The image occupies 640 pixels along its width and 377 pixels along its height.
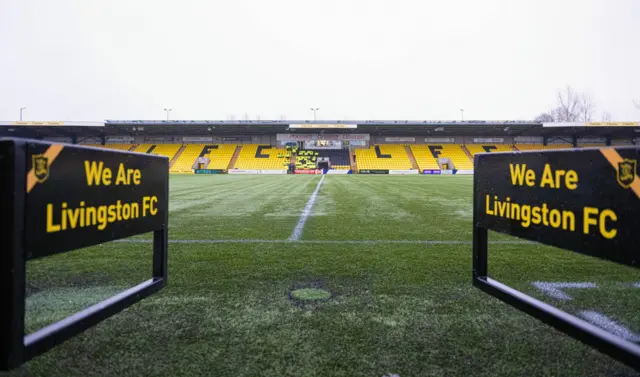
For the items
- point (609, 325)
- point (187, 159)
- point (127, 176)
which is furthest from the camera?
point (187, 159)

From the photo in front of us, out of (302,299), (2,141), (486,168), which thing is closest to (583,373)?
(486,168)

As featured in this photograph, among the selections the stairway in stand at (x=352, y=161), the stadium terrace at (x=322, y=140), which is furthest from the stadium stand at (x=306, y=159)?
the stairway in stand at (x=352, y=161)

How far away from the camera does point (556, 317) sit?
1878 mm

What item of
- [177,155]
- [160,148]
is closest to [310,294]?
[177,155]

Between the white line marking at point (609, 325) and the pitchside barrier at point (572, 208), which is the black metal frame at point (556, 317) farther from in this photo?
the white line marking at point (609, 325)

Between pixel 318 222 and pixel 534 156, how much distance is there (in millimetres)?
4304

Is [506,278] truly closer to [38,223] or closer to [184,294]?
[184,294]

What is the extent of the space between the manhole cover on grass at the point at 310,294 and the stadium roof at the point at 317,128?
131 ft

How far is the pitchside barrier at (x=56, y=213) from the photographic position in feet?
4.50

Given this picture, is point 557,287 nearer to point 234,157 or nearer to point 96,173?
point 96,173

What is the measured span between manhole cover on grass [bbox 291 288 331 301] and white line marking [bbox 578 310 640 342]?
64.4 inches

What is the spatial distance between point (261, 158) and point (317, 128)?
840 cm

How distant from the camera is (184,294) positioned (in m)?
2.55
